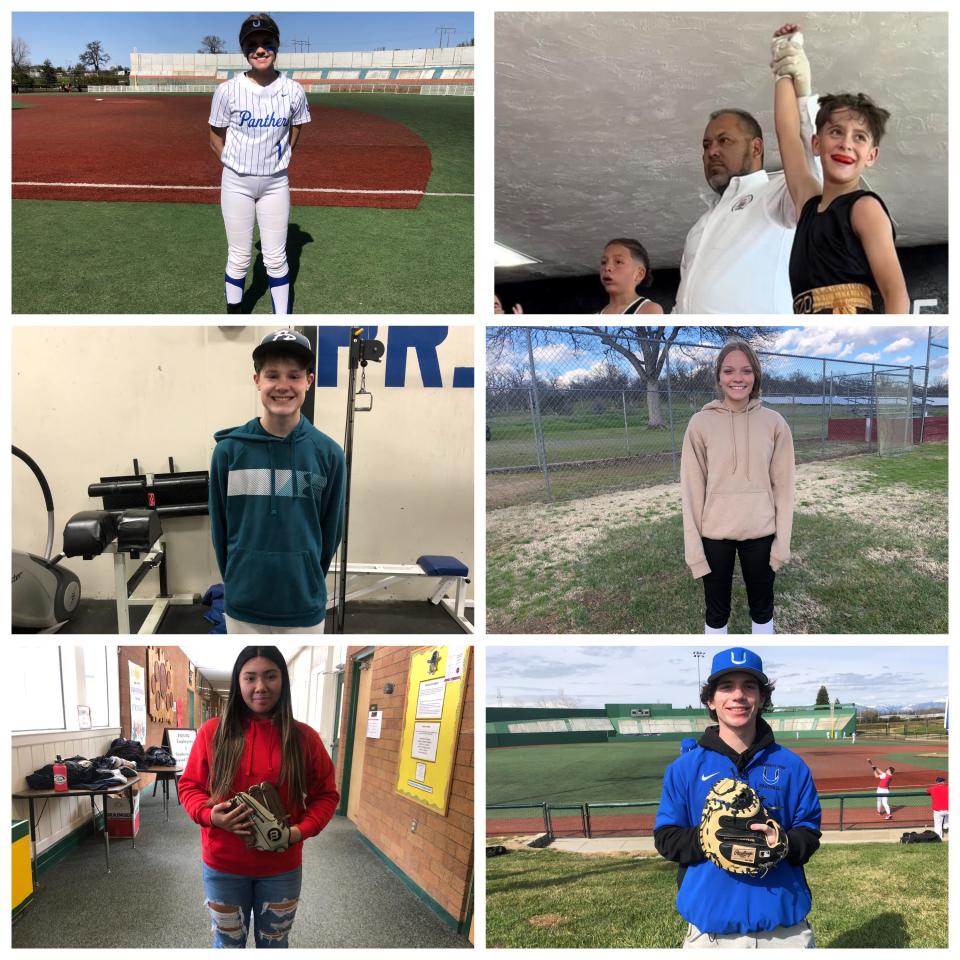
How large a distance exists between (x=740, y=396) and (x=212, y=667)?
1.84 meters

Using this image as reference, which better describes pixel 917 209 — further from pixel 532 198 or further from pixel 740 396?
pixel 740 396

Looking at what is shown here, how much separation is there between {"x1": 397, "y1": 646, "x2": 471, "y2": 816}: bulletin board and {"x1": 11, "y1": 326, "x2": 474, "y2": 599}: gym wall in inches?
57.9

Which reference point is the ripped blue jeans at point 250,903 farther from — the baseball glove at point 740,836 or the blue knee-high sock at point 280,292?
the blue knee-high sock at point 280,292

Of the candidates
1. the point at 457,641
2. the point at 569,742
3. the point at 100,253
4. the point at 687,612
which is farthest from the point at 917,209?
the point at 100,253

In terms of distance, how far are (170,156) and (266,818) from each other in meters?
7.72

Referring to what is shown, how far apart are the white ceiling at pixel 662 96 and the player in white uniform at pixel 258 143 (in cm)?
88

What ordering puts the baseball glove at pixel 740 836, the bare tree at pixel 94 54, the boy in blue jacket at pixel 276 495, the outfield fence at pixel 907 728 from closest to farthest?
the baseball glove at pixel 740 836, the boy in blue jacket at pixel 276 495, the outfield fence at pixel 907 728, the bare tree at pixel 94 54

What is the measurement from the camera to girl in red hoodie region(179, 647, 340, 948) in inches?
86.3

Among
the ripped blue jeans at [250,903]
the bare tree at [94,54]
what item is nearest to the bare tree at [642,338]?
the ripped blue jeans at [250,903]

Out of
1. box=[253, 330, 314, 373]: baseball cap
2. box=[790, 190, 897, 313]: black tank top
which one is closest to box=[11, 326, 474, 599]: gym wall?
box=[253, 330, 314, 373]: baseball cap

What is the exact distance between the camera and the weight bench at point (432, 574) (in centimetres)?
378

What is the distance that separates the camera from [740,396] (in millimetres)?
2414

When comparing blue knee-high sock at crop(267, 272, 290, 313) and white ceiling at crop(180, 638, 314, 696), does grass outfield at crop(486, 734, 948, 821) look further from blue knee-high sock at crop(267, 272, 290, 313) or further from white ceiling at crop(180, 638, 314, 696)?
blue knee-high sock at crop(267, 272, 290, 313)

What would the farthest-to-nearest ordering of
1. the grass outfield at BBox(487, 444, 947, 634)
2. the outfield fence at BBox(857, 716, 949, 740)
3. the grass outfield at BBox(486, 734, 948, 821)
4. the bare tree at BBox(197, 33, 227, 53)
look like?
the bare tree at BBox(197, 33, 227, 53), the grass outfield at BBox(487, 444, 947, 634), the grass outfield at BBox(486, 734, 948, 821), the outfield fence at BBox(857, 716, 949, 740)
